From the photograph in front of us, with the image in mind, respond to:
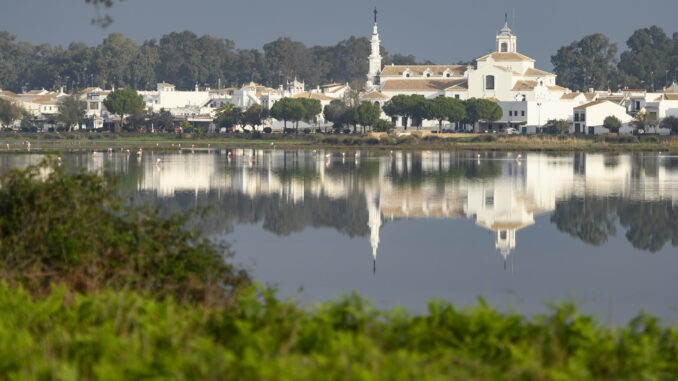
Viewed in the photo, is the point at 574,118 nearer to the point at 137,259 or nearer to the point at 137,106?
the point at 137,106

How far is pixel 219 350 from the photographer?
835 cm

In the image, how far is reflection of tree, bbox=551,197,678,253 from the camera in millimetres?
23781

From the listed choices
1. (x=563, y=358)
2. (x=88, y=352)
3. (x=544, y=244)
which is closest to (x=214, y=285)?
(x=88, y=352)

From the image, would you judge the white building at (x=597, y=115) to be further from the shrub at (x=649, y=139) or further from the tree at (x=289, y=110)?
the tree at (x=289, y=110)

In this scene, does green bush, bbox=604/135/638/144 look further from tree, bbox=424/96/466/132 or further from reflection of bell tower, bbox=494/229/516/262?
reflection of bell tower, bbox=494/229/516/262

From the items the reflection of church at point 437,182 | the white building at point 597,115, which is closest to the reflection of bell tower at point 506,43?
the white building at point 597,115

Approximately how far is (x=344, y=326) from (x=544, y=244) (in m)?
13.6

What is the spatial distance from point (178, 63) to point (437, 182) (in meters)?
155

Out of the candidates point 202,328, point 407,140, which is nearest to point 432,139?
point 407,140

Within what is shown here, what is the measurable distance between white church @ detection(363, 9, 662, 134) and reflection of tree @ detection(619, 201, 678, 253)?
227 feet

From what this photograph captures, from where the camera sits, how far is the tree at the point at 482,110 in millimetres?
98125

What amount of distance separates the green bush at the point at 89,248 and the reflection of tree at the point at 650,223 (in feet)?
39.7

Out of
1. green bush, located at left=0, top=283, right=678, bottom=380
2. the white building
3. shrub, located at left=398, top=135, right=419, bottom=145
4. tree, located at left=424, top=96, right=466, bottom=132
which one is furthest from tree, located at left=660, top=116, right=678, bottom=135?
green bush, located at left=0, top=283, right=678, bottom=380

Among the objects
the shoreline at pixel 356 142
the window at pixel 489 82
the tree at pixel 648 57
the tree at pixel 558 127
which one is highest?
the tree at pixel 648 57
